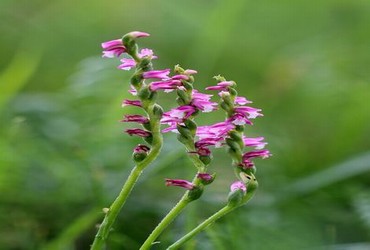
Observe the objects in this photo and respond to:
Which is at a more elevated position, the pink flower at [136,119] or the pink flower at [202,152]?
the pink flower at [136,119]

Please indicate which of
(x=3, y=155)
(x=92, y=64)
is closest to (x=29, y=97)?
(x=92, y=64)

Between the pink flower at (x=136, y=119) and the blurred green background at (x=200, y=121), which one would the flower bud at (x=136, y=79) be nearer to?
the pink flower at (x=136, y=119)

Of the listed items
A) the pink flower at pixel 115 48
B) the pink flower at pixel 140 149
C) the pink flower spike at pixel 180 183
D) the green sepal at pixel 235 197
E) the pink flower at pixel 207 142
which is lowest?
the green sepal at pixel 235 197

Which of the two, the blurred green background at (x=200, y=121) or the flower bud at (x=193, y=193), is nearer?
the flower bud at (x=193, y=193)

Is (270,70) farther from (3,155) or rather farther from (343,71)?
(3,155)

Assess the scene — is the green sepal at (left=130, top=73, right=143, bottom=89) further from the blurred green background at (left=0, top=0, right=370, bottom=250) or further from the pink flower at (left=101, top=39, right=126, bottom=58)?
the blurred green background at (left=0, top=0, right=370, bottom=250)

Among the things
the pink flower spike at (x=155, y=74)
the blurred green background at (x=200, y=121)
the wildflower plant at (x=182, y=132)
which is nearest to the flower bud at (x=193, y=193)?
the wildflower plant at (x=182, y=132)

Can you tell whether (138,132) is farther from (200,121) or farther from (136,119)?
(200,121)

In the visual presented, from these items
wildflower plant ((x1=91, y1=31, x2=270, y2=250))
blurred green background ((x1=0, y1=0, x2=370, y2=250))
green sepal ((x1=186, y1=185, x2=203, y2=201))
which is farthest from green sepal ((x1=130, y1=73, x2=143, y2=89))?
blurred green background ((x1=0, y1=0, x2=370, y2=250))
